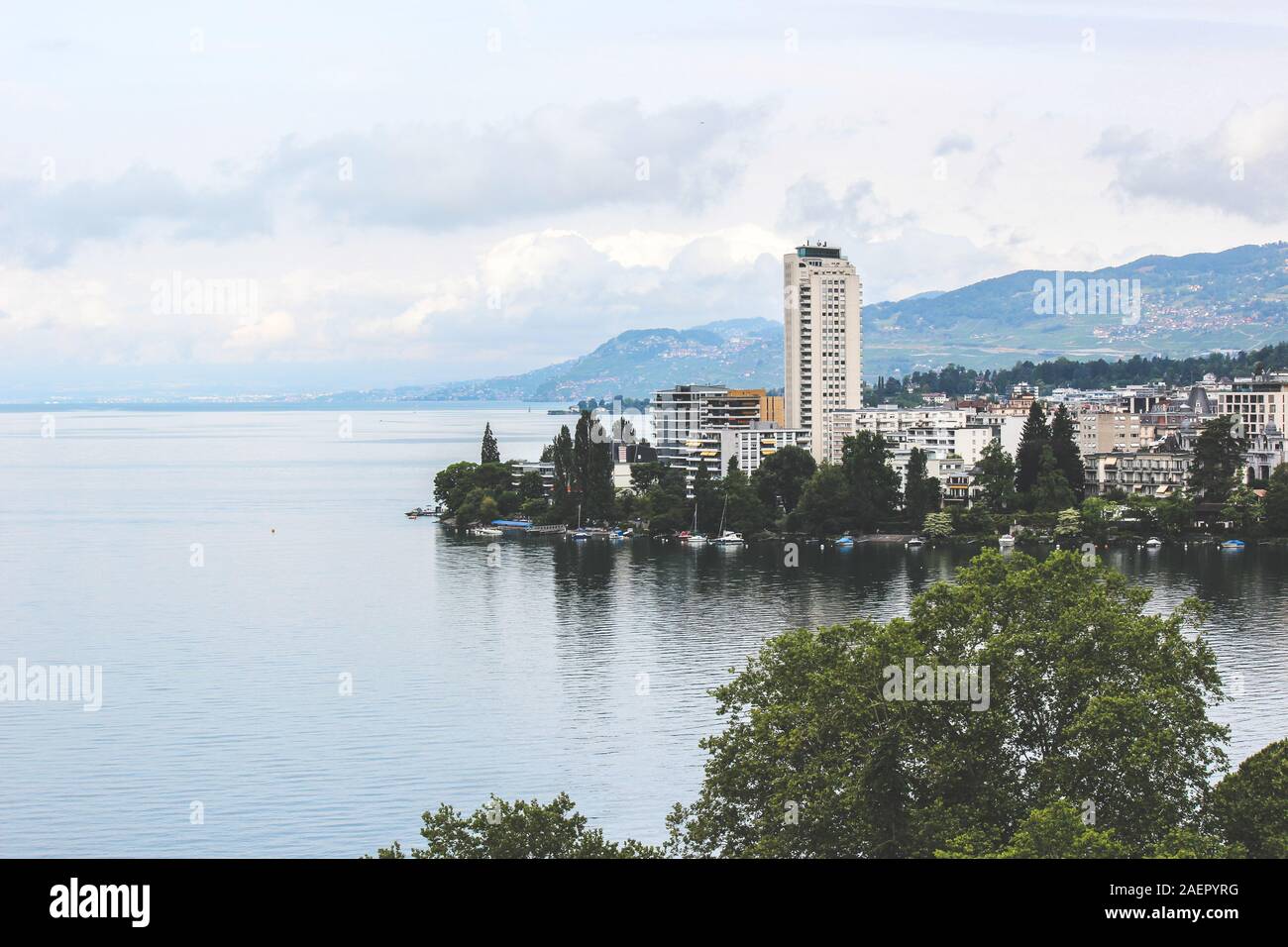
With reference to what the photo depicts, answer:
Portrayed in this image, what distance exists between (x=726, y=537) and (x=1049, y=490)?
716 centimetres

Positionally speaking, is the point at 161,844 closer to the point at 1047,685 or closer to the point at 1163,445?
the point at 1047,685

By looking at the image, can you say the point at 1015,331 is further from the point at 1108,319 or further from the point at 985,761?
the point at 985,761

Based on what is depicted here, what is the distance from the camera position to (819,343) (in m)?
40.2

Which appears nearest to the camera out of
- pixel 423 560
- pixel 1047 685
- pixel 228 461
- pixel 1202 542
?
pixel 1047 685

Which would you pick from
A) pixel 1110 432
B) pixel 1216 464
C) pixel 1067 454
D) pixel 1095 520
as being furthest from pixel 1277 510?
pixel 1110 432

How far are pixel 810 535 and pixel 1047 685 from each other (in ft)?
80.4

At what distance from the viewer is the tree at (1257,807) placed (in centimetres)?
659

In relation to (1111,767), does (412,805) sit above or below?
below

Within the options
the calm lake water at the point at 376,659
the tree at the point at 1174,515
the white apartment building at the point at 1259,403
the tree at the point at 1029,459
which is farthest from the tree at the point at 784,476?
the white apartment building at the point at 1259,403

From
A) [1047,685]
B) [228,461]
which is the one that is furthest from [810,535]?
[228,461]

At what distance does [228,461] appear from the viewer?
61531 millimetres

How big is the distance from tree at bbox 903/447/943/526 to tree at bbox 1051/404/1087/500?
10.3 ft

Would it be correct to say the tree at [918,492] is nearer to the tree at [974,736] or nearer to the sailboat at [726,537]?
the sailboat at [726,537]

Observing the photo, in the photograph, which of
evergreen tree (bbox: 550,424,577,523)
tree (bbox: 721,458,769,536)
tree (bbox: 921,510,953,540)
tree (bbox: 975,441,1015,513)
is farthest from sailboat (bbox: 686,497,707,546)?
tree (bbox: 975,441,1015,513)
